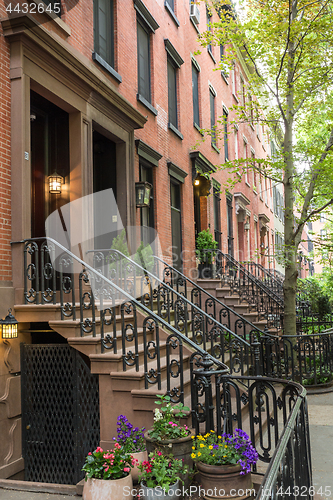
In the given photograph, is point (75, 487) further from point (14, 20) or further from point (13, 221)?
point (14, 20)

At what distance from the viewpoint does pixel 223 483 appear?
4285 mm

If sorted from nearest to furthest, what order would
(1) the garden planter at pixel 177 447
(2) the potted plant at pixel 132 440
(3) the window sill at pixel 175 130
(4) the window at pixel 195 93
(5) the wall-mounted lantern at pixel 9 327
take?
(1) the garden planter at pixel 177 447, (2) the potted plant at pixel 132 440, (5) the wall-mounted lantern at pixel 9 327, (3) the window sill at pixel 175 130, (4) the window at pixel 195 93

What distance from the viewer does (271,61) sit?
11094 millimetres

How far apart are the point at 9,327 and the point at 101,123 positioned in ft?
14.8

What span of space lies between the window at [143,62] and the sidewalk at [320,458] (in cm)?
806

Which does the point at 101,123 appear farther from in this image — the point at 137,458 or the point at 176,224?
the point at 137,458

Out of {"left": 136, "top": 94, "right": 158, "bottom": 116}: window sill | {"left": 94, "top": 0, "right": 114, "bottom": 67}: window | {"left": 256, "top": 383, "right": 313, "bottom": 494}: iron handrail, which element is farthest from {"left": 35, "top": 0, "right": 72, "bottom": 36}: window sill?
{"left": 256, "top": 383, "right": 313, "bottom": 494}: iron handrail

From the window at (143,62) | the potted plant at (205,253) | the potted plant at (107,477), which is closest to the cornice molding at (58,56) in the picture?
the window at (143,62)

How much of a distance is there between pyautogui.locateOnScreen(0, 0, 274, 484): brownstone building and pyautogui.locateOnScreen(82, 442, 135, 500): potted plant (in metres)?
1.69

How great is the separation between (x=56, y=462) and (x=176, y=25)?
12.3 m

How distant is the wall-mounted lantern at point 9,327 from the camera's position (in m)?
5.51

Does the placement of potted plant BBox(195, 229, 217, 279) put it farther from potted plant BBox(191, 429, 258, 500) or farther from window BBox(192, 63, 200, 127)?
potted plant BBox(191, 429, 258, 500)

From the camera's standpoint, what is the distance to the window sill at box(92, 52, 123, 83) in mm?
8466

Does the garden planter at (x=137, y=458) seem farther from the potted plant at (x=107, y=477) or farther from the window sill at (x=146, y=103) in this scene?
the window sill at (x=146, y=103)
